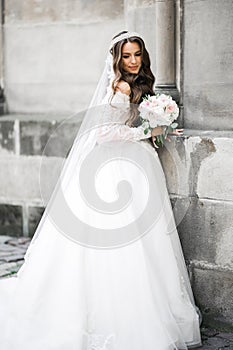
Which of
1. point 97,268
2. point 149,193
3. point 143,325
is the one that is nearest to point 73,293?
point 97,268

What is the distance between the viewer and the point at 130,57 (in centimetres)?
441

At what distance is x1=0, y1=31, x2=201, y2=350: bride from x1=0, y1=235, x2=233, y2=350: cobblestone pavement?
13 cm

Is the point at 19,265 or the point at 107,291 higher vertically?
the point at 107,291

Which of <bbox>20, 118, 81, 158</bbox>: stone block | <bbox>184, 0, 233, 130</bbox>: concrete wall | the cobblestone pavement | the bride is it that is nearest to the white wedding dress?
the bride

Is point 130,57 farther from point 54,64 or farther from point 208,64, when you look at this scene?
point 54,64

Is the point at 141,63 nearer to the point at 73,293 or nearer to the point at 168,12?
the point at 168,12

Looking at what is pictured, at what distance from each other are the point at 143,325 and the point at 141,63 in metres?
1.64

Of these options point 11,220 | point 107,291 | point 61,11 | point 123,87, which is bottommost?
point 11,220

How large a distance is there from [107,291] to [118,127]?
40.0 inches

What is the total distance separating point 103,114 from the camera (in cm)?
438

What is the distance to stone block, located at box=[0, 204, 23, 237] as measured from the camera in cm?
673

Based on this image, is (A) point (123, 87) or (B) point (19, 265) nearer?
(A) point (123, 87)

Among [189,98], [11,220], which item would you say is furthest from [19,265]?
[189,98]

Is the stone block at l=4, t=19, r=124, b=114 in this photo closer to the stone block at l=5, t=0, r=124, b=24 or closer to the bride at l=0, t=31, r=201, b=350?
the stone block at l=5, t=0, r=124, b=24
